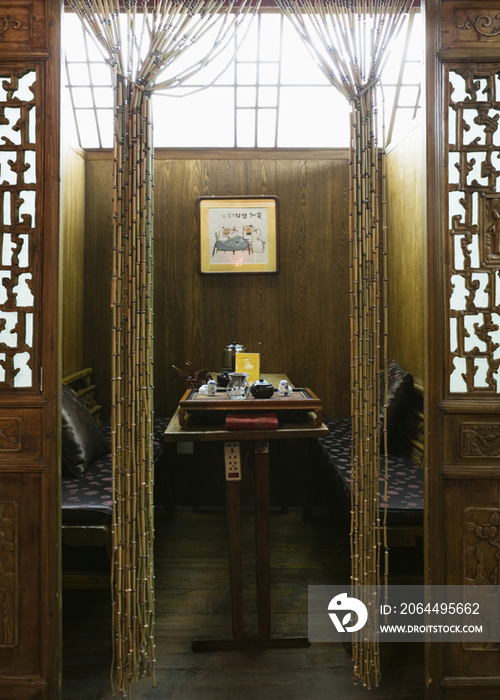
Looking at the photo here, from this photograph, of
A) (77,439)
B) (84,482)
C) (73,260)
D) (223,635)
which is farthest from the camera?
(73,260)

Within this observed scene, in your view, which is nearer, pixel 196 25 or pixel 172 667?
pixel 196 25

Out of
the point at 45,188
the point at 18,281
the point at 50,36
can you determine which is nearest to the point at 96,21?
the point at 50,36

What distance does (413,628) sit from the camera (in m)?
2.20

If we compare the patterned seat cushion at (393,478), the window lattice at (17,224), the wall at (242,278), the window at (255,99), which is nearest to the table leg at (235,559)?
the patterned seat cushion at (393,478)

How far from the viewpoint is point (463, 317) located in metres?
1.97

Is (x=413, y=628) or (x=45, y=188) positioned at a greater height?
(x=45, y=188)

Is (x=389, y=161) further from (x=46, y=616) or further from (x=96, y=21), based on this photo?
(x=46, y=616)

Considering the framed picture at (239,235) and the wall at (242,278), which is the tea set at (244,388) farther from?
the framed picture at (239,235)

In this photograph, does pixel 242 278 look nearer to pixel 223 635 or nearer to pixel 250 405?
pixel 250 405

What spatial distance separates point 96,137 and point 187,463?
97.8 inches

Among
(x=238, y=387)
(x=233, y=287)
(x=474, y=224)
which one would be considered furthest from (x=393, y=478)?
(x=233, y=287)

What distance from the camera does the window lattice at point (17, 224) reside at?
1939mm

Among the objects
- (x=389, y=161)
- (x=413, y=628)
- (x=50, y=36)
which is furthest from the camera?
(x=389, y=161)

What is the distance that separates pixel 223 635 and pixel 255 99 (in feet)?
11.2
